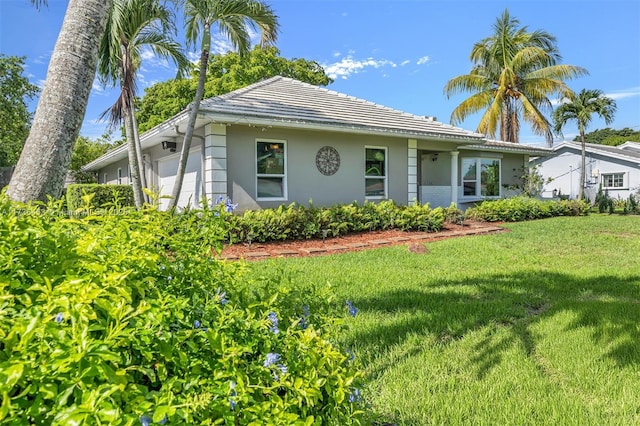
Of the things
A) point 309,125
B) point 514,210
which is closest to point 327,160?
point 309,125

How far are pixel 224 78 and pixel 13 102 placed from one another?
15.0 metres

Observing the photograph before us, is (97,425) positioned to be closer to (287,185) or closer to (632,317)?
(632,317)

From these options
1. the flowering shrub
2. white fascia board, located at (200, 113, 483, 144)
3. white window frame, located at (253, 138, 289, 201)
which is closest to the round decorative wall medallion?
white fascia board, located at (200, 113, 483, 144)

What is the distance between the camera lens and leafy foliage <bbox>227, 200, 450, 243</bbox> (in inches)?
340

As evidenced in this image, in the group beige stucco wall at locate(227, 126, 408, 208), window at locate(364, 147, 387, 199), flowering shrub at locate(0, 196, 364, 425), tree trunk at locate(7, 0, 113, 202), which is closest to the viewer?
flowering shrub at locate(0, 196, 364, 425)

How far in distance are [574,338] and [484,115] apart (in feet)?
79.9

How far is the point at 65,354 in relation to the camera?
79cm

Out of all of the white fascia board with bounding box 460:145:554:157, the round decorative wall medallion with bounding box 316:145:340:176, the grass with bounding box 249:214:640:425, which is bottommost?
the grass with bounding box 249:214:640:425

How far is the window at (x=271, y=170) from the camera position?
10273mm

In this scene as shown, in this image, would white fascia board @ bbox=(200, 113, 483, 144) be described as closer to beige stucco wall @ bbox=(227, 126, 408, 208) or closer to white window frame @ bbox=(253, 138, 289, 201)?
beige stucco wall @ bbox=(227, 126, 408, 208)

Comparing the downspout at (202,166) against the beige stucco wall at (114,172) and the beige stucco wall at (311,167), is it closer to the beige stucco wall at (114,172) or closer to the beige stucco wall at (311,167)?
the beige stucco wall at (311,167)

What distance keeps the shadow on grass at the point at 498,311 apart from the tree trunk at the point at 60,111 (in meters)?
2.59

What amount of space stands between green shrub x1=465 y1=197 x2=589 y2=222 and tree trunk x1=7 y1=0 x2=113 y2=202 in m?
12.4

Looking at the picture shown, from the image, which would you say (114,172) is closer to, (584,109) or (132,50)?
(132,50)
